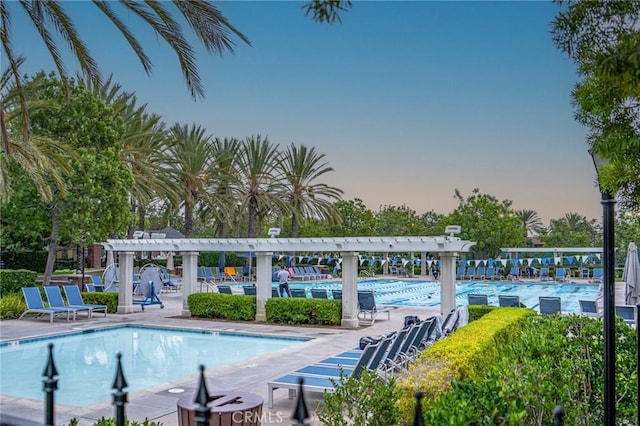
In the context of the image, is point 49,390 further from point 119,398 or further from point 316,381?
point 316,381

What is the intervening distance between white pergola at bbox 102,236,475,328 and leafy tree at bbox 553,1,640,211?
1137 cm

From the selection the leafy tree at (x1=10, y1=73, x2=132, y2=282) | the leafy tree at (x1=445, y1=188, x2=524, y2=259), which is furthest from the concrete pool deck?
the leafy tree at (x1=445, y1=188, x2=524, y2=259)

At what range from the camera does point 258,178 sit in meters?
38.4

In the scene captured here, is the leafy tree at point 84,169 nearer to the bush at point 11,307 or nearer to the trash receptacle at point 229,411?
the bush at point 11,307

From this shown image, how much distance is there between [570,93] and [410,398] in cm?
273

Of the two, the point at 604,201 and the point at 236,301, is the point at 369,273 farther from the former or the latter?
the point at 604,201

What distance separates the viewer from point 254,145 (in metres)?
37.9

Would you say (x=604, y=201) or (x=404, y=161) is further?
(x=404, y=161)

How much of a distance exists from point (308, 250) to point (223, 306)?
3280 mm

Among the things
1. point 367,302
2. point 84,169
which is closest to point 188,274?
point 367,302

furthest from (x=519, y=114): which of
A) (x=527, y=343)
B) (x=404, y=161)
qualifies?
(x=527, y=343)

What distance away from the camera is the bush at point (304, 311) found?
53.7 feet

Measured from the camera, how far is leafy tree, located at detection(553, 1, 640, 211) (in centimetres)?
299

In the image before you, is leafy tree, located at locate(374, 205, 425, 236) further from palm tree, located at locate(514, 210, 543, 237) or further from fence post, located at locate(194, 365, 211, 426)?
fence post, located at locate(194, 365, 211, 426)
